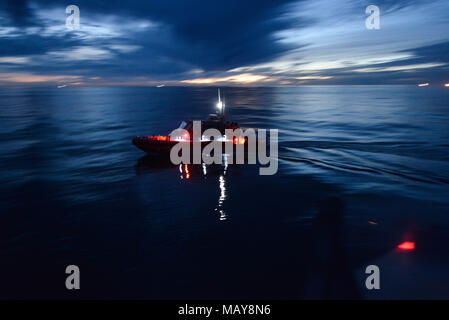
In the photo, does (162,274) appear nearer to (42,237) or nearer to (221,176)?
(42,237)

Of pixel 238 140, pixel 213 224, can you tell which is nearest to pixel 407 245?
pixel 213 224

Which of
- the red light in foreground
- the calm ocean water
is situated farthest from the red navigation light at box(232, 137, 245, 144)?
the red light in foreground

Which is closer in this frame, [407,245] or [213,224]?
[407,245]

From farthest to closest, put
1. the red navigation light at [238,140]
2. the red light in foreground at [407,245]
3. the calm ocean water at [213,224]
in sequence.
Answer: the red navigation light at [238,140] → the red light in foreground at [407,245] → the calm ocean water at [213,224]

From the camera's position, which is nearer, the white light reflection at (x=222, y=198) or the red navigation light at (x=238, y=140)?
the white light reflection at (x=222, y=198)

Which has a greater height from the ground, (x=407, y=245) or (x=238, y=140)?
(x=238, y=140)

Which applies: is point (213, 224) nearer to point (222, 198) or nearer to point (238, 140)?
point (222, 198)

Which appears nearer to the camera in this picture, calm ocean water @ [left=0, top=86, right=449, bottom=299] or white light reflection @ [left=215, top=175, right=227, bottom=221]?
calm ocean water @ [left=0, top=86, right=449, bottom=299]

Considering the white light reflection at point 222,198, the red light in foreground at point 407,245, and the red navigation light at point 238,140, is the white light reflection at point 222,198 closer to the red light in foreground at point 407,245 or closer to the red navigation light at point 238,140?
the red navigation light at point 238,140

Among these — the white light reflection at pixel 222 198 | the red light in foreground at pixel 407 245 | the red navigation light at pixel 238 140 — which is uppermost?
the red navigation light at pixel 238 140

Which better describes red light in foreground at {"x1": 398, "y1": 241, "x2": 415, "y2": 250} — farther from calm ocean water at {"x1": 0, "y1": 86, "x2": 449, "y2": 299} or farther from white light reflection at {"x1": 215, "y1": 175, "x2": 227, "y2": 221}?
white light reflection at {"x1": 215, "y1": 175, "x2": 227, "y2": 221}

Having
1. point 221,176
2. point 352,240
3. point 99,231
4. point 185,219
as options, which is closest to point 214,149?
point 221,176

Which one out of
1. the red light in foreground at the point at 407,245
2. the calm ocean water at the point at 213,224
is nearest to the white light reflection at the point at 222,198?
the calm ocean water at the point at 213,224

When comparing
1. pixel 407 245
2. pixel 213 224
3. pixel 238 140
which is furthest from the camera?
pixel 238 140
